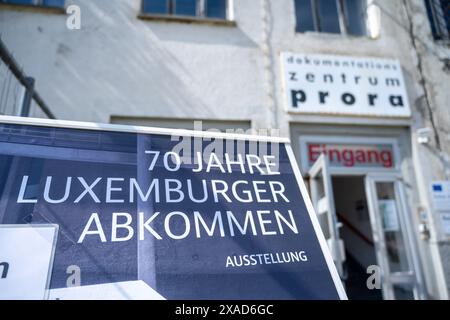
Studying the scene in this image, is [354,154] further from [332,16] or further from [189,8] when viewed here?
[189,8]

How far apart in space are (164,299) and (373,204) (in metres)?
4.03

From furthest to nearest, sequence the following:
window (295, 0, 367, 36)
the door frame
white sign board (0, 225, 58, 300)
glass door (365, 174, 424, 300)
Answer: window (295, 0, 367, 36), the door frame, glass door (365, 174, 424, 300), white sign board (0, 225, 58, 300)

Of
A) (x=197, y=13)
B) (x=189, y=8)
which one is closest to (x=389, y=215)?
(x=197, y=13)

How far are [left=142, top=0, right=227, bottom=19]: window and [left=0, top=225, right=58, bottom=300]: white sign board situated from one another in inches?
173

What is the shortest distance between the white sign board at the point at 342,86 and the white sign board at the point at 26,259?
374 centimetres

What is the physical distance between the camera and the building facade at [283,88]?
4039mm

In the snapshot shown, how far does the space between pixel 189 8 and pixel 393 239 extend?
476 cm

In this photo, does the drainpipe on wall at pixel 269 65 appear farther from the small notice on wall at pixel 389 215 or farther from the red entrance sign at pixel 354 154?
the small notice on wall at pixel 389 215

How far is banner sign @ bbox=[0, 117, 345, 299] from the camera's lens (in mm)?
1079

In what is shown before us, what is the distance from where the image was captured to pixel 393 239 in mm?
4219

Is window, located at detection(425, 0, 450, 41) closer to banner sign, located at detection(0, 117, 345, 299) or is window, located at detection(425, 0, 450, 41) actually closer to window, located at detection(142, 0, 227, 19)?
window, located at detection(142, 0, 227, 19)

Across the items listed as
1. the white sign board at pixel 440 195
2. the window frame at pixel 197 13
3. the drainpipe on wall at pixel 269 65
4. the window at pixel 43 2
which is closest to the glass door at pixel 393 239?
the white sign board at pixel 440 195

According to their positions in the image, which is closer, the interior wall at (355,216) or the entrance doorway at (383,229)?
the entrance doorway at (383,229)

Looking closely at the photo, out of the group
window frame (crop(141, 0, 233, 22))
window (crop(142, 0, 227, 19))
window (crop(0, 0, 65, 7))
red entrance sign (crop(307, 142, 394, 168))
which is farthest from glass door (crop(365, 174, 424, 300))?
window (crop(0, 0, 65, 7))
